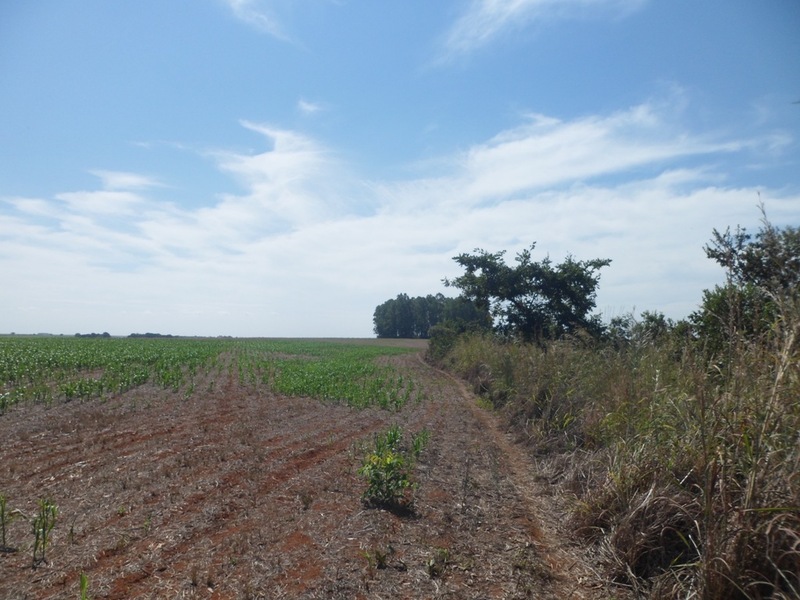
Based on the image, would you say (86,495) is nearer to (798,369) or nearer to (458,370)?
(798,369)

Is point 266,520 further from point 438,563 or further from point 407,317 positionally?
point 407,317

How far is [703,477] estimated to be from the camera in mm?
3920

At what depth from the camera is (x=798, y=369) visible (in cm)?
376

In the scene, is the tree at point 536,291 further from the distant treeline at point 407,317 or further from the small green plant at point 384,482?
the distant treeline at point 407,317

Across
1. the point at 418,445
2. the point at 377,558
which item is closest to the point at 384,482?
the point at 377,558

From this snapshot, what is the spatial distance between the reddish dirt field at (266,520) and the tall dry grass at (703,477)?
1.44 ft

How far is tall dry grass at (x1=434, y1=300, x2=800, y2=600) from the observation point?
3404mm

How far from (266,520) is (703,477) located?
12.7ft

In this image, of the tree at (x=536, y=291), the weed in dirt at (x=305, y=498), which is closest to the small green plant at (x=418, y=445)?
the weed in dirt at (x=305, y=498)

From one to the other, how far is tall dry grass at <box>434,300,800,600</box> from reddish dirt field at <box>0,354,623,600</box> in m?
0.44

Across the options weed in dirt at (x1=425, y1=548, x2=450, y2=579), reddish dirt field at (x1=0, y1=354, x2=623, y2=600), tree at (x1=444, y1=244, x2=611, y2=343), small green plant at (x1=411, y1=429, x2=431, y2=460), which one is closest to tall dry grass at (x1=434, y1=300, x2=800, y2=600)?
reddish dirt field at (x1=0, y1=354, x2=623, y2=600)

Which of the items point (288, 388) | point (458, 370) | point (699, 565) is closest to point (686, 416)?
point (699, 565)

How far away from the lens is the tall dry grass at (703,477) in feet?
11.2

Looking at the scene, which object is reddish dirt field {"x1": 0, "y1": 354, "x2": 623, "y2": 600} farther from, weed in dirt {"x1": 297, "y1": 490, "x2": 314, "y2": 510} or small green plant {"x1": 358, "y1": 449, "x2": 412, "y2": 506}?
small green plant {"x1": 358, "y1": 449, "x2": 412, "y2": 506}
